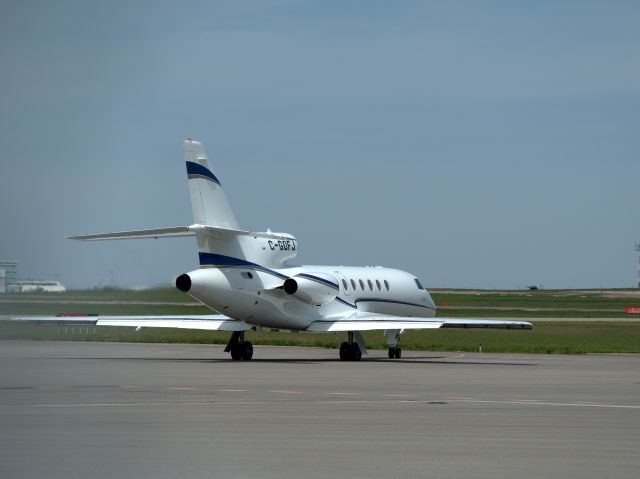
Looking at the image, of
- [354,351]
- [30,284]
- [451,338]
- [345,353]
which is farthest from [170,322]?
[30,284]

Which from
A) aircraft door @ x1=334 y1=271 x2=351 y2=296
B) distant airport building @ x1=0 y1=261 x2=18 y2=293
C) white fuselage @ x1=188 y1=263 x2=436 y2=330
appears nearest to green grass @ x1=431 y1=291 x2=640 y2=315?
white fuselage @ x1=188 y1=263 x2=436 y2=330

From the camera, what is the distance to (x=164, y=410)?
1944cm

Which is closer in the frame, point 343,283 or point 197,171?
point 197,171

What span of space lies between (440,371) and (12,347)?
1871cm

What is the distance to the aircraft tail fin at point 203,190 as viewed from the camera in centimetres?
3678

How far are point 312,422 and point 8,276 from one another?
6006 mm

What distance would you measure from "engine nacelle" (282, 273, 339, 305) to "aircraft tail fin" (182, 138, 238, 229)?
333 centimetres

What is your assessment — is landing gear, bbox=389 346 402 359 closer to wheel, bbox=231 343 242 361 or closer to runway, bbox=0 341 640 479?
wheel, bbox=231 343 242 361

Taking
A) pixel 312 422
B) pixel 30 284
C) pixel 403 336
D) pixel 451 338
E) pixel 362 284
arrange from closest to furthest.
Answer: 1. pixel 30 284
2. pixel 312 422
3. pixel 362 284
4. pixel 451 338
5. pixel 403 336

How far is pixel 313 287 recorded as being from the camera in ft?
135

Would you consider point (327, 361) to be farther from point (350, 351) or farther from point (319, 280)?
point (319, 280)

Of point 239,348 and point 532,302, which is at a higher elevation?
point 532,302

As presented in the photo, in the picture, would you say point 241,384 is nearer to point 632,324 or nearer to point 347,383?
point 347,383

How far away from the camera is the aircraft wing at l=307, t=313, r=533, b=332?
36.7 m
